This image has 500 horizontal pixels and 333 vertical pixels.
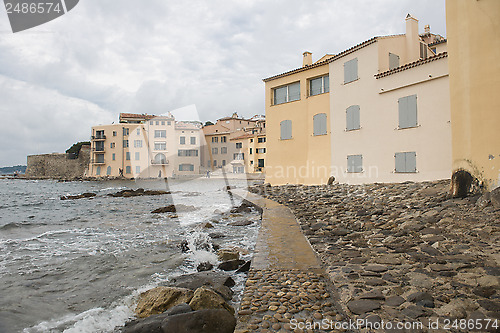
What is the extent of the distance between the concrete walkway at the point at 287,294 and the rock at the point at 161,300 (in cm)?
106

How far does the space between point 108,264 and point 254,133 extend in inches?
2071

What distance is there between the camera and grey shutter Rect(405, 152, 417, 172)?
43.2 feet

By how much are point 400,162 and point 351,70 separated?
6005mm

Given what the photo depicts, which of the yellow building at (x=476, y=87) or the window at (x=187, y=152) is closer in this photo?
the yellow building at (x=476, y=87)

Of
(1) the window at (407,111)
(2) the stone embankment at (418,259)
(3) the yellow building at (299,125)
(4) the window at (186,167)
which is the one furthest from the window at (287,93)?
(4) the window at (186,167)

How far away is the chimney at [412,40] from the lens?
1562 centimetres

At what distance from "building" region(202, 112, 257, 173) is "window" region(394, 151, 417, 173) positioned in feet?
156

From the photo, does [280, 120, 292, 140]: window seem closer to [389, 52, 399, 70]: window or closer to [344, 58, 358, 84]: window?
[344, 58, 358, 84]: window

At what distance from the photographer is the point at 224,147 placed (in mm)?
67688

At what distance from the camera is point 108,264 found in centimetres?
752

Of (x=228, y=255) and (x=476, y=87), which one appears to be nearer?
(x=228, y=255)

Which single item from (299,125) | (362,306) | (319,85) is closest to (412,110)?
(319,85)

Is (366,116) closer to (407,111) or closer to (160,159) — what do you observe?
(407,111)

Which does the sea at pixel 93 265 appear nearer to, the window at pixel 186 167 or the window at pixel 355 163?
the window at pixel 355 163
